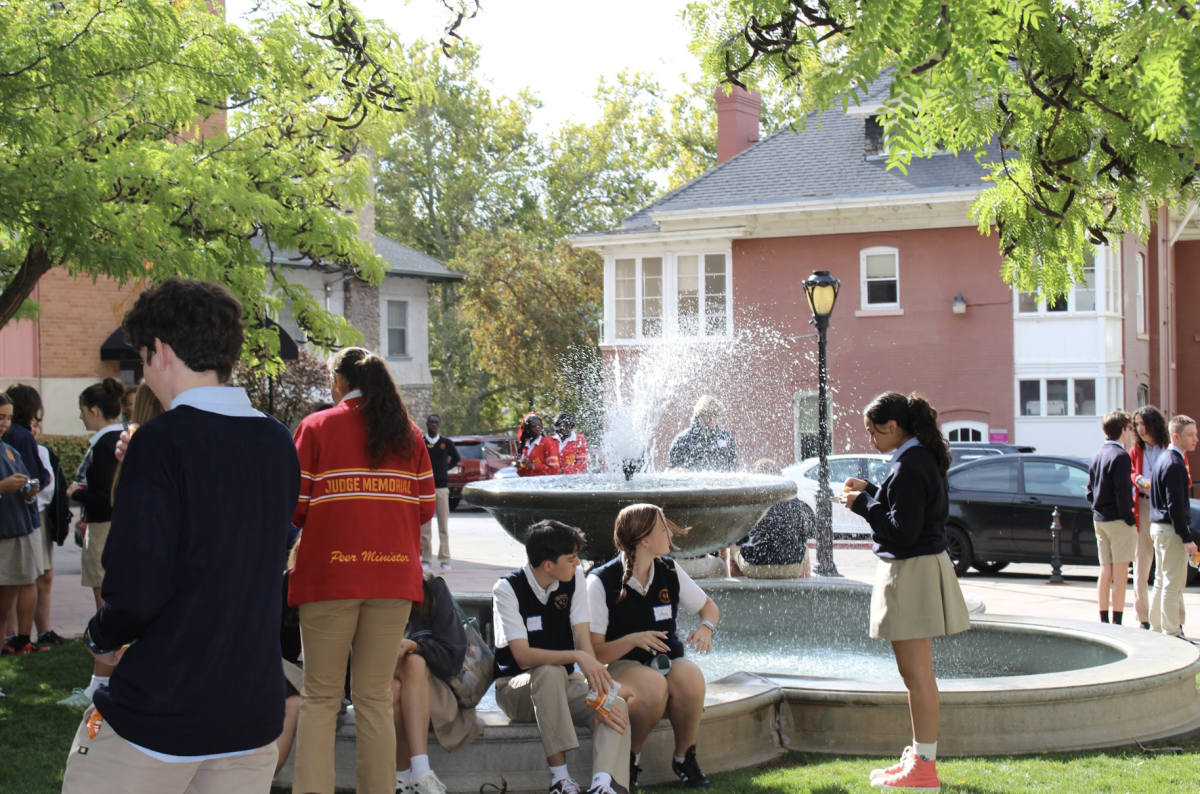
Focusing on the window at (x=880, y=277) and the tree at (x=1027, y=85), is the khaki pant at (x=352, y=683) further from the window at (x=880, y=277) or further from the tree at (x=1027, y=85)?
the window at (x=880, y=277)

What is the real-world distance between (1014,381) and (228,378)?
25.9 metres

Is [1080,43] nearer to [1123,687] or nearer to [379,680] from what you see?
[1123,687]

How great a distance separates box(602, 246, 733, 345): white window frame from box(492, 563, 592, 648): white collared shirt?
942 inches

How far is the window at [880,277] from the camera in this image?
27.7m

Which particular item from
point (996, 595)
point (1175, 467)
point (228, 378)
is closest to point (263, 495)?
point (228, 378)

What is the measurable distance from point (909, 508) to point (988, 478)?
10.5 metres

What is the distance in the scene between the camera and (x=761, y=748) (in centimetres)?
593

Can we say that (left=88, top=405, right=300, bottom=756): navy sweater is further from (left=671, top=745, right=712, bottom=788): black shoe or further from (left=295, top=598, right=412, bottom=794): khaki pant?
(left=671, top=745, right=712, bottom=788): black shoe

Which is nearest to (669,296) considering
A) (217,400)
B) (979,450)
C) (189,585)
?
(979,450)

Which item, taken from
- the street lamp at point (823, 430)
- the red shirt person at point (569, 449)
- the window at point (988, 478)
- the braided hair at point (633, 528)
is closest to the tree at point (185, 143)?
the braided hair at point (633, 528)

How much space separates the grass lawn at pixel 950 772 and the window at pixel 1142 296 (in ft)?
85.2

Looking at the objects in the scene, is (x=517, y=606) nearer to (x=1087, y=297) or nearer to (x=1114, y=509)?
(x=1114, y=509)

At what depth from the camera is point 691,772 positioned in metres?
5.32

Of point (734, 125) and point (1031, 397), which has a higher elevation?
point (734, 125)
